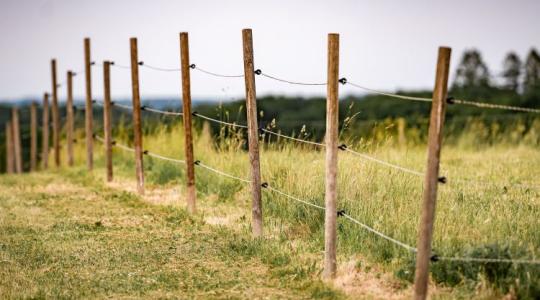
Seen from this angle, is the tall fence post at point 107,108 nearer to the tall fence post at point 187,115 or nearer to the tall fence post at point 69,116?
the tall fence post at point 69,116

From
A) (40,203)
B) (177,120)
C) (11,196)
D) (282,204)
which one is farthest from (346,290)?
(177,120)

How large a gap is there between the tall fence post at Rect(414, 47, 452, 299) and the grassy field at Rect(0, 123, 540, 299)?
40 cm

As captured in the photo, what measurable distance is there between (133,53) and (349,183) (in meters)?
4.43

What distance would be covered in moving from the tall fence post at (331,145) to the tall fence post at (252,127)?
1.37 m

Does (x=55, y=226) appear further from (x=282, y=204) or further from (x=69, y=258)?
(x=282, y=204)

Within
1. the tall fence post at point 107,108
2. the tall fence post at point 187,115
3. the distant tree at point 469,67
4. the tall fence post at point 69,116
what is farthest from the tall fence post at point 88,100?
the distant tree at point 469,67

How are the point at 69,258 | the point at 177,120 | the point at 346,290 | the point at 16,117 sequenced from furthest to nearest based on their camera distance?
the point at 16,117 < the point at 177,120 < the point at 69,258 < the point at 346,290

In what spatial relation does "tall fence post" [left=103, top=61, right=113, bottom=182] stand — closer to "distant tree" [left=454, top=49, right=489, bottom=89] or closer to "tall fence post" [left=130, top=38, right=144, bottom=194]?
"tall fence post" [left=130, top=38, right=144, bottom=194]

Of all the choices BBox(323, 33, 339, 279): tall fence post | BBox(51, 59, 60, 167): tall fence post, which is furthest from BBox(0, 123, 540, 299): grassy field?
BBox(51, 59, 60, 167): tall fence post

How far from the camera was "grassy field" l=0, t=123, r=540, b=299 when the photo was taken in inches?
198

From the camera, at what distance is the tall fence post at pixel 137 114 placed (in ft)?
31.8

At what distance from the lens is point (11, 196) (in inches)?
395

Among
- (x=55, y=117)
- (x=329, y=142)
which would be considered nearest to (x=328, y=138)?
(x=329, y=142)

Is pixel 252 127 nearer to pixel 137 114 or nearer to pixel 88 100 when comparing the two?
pixel 137 114
